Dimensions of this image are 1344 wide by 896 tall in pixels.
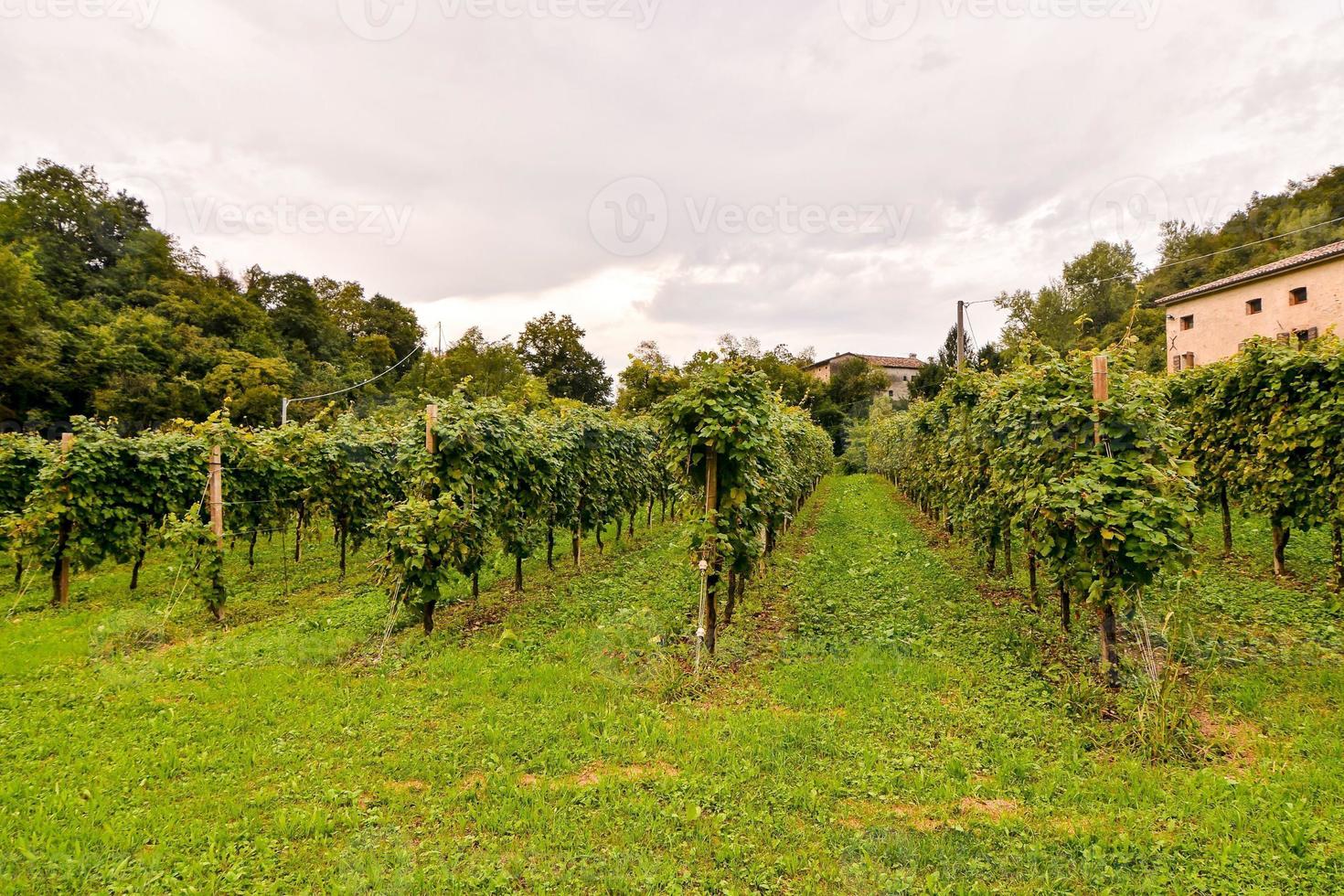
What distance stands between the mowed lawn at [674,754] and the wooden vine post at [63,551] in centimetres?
138

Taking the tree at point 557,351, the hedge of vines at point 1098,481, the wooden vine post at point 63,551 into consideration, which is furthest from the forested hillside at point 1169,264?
the tree at point 557,351

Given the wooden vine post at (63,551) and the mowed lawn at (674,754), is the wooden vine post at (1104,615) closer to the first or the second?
the mowed lawn at (674,754)

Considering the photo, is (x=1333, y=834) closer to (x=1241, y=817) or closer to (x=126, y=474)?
(x=1241, y=817)

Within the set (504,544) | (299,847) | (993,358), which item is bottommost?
(299,847)

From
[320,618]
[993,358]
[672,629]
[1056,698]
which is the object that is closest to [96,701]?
[320,618]

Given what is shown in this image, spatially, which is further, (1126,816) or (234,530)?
(234,530)

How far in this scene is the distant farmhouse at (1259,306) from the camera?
79.9 feet

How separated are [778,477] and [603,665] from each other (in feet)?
13.3

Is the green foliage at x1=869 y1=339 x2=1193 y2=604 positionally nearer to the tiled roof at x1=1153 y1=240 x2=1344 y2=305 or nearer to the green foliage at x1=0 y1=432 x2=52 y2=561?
the green foliage at x1=0 y1=432 x2=52 y2=561

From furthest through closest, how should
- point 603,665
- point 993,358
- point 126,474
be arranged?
point 993,358 < point 126,474 < point 603,665

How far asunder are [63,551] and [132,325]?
3520cm

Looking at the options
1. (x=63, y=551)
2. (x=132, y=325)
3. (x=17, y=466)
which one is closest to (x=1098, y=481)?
(x=63, y=551)

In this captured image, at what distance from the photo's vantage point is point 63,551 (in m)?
8.84

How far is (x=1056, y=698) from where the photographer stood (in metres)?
5.06
